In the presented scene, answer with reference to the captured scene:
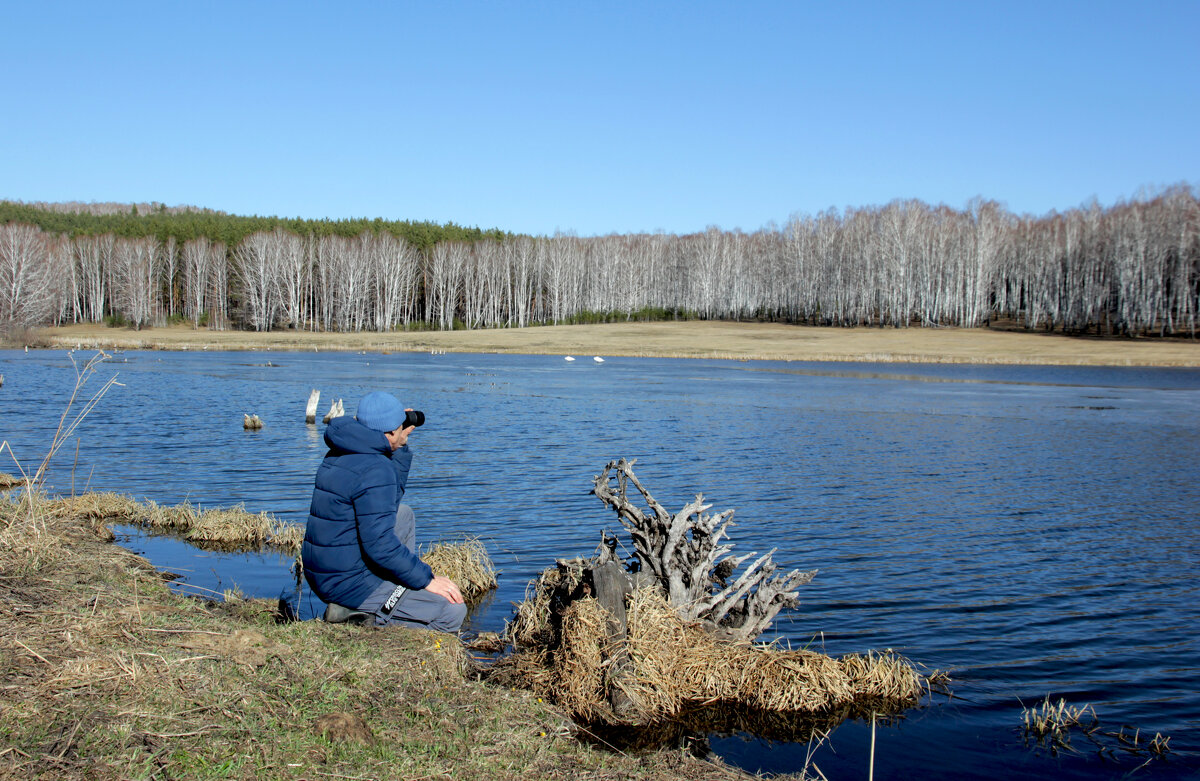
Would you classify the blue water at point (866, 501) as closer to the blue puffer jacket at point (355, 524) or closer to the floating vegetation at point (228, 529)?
the floating vegetation at point (228, 529)

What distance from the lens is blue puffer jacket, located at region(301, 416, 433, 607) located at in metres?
6.52

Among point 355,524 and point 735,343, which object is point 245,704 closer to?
point 355,524

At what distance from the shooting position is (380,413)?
6.76m

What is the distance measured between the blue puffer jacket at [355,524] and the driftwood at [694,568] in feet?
7.39

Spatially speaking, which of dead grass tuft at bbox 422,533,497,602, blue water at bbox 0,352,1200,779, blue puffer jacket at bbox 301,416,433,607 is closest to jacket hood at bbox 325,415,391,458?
blue puffer jacket at bbox 301,416,433,607

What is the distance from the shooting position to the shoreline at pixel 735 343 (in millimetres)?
71750

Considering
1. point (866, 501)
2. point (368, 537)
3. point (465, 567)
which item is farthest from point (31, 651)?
point (866, 501)

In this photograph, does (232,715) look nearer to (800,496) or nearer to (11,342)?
(800,496)

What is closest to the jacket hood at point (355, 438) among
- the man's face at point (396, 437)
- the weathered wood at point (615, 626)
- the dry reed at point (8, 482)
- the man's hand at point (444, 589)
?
the man's face at point (396, 437)

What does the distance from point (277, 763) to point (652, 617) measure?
3.52 metres

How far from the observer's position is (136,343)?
78.8m

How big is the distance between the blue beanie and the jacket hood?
8 centimetres

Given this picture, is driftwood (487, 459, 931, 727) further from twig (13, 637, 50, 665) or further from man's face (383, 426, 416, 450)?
twig (13, 637, 50, 665)

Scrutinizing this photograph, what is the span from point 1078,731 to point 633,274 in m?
125
